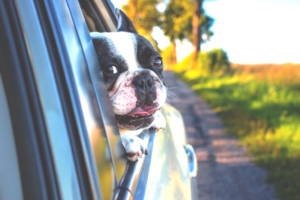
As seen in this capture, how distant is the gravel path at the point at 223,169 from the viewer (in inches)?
159

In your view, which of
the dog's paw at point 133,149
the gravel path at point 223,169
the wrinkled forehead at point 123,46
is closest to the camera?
the dog's paw at point 133,149

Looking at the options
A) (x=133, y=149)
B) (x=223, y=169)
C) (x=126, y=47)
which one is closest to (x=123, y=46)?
(x=126, y=47)

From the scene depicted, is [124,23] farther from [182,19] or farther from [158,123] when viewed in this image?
[182,19]

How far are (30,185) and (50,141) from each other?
12cm

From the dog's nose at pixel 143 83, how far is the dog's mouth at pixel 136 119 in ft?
0.32

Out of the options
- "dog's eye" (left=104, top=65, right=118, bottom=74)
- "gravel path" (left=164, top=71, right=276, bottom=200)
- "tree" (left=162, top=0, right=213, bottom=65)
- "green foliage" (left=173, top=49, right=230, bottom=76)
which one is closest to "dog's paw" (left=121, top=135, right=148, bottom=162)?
"dog's eye" (left=104, top=65, right=118, bottom=74)

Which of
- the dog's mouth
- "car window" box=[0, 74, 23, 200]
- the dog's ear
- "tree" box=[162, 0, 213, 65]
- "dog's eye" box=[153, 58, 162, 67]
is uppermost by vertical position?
"tree" box=[162, 0, 213, 65]

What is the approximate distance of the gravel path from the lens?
4.04 metres

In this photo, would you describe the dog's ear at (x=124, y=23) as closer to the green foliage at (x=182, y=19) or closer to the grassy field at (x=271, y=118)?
the grassy field at (x=271, y=118)

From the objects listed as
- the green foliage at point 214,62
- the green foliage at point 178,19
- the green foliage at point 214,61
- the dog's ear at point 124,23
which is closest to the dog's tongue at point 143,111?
the dog's ear at point 124,23

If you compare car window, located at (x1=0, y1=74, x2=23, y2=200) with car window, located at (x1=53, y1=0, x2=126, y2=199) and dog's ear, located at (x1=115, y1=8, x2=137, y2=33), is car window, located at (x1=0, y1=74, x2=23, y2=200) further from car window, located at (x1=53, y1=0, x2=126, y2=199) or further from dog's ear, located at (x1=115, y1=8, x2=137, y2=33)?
dog's ear, located at (x1=115, y1=8, x2=137, y2=33)

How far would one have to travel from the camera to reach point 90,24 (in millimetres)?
2869

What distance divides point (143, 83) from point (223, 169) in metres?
3.38

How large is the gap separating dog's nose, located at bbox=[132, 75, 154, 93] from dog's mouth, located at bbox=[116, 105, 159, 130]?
98mm
